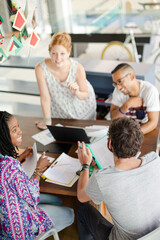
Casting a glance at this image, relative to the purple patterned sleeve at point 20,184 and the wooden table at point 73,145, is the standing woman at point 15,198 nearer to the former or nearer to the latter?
the purple patterned sleeve at point 20,184

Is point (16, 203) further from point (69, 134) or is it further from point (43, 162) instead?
point (69, 134)

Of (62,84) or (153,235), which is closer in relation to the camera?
(153,235)

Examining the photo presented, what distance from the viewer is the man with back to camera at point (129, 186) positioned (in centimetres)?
124

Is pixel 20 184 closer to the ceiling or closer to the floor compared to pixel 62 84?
closer to the floor

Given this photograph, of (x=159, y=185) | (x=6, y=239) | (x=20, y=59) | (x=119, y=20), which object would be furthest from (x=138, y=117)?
(x=119, y=20)

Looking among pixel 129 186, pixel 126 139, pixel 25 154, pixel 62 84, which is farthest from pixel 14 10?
pixel 129 186

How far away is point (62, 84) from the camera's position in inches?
97.4

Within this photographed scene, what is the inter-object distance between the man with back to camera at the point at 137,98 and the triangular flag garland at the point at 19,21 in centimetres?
83

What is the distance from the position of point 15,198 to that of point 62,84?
1.31m

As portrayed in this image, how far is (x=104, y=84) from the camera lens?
362 cm

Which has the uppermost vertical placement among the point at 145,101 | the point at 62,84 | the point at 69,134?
the point at 62,84

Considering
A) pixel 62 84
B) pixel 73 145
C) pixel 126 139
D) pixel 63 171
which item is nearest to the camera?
pixel 126 139

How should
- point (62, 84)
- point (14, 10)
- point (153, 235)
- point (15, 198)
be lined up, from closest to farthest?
1. point (153, 235)
2. point (15, 198)
3. point (14, 10)
4. point (62, 84)

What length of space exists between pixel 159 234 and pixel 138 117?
1206mm
